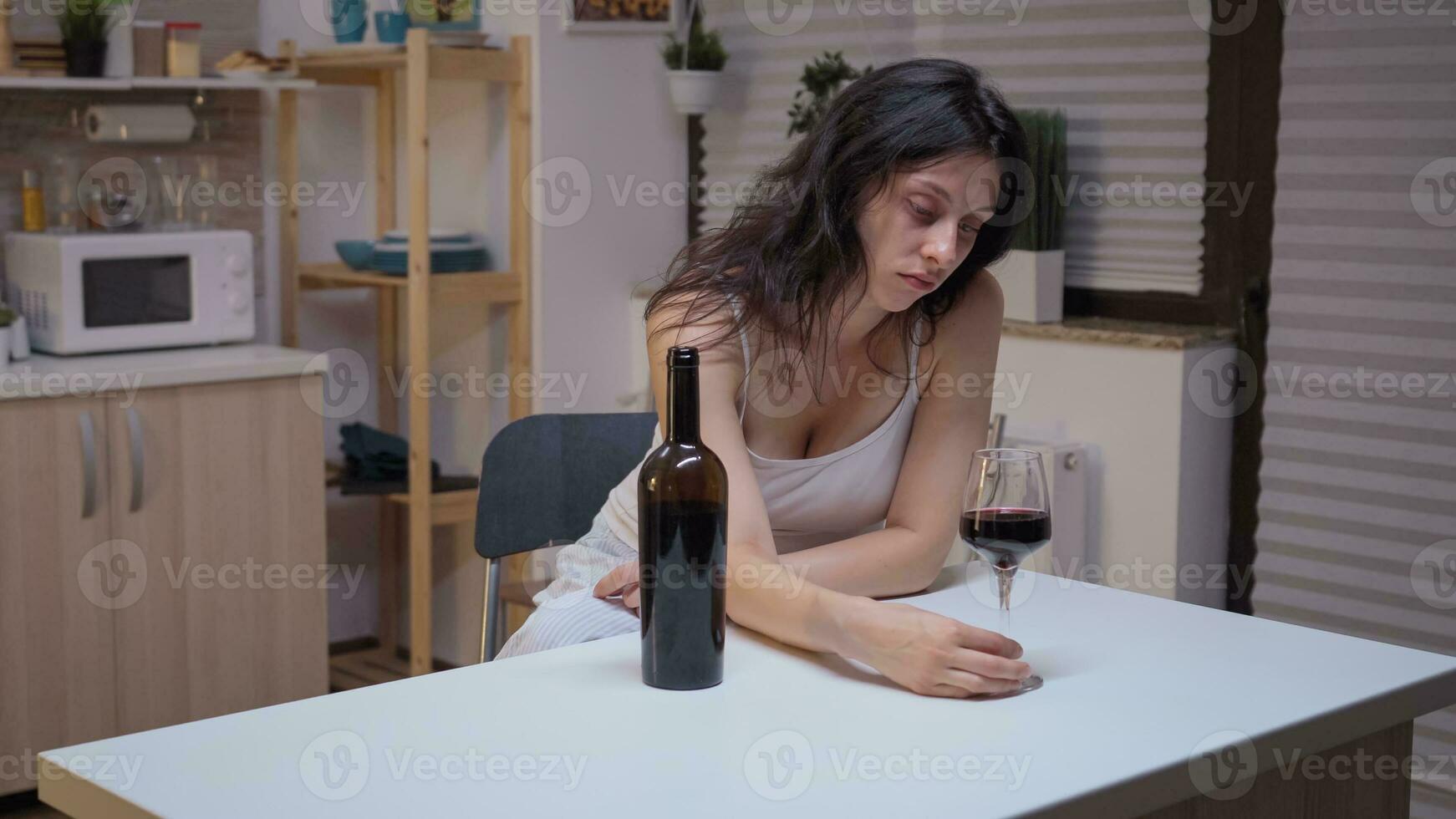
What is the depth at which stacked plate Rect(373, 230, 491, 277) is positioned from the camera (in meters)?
Answer: 3.56

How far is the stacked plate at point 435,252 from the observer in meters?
3.56

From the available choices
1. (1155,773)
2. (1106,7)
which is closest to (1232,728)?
(1155,773)

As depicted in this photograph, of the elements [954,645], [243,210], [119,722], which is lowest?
[119,722]

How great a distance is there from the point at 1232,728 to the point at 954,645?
232 mm

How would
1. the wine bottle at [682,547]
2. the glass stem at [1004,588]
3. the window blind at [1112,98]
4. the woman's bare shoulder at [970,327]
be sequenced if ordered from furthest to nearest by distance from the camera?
the window blind at [1112,98] → the woman's bare shoulder at [970,327] → the glass stem at [1004,588] → the wine bottle at [682,547]

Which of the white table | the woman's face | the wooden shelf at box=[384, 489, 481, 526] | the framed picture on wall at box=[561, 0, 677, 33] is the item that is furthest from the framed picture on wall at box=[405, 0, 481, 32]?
the white table

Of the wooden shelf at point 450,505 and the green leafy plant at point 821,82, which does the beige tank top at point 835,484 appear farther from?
the wooden shelf at point 450,505

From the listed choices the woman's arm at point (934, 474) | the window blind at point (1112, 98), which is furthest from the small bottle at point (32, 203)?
the woman's arm at point (934, 474)

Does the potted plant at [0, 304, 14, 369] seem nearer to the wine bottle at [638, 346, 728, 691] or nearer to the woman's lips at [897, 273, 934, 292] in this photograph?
the woman's lips at [897, 273, 934, 292]

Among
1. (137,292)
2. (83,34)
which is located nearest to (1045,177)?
(137,292)

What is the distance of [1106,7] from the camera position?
9.48 feet

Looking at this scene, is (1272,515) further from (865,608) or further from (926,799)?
(926,799)

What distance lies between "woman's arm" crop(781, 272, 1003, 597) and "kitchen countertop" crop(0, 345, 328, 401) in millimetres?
1866

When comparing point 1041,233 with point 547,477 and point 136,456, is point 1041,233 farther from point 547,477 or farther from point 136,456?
point 136,456
